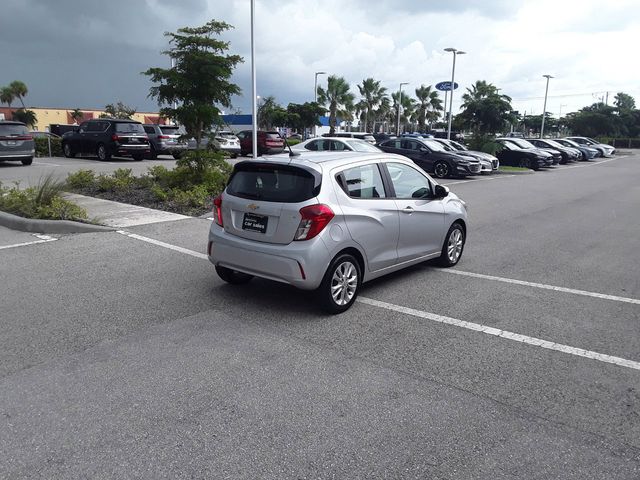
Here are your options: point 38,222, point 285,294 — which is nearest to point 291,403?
point 285,294

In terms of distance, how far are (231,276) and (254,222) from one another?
3.49ft

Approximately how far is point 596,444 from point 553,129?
11383 centimetres

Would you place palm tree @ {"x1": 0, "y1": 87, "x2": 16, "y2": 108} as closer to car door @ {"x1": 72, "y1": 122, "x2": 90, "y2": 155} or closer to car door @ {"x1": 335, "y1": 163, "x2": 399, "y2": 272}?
car door @ {"x1": 72, "y1": 122, "x2": 90, "y2": 155}

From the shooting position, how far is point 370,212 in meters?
5.70

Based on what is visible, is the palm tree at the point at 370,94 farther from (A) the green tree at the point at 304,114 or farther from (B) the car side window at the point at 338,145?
(B) the car side window at the point at 338,145

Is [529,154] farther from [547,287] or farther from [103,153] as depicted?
[547,287]

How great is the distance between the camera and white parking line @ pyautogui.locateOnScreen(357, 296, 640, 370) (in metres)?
4.49

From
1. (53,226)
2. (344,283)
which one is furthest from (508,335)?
(53,226)

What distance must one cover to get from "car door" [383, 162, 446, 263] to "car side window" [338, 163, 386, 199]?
24 cm

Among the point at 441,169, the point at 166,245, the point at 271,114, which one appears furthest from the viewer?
the point at 271,114

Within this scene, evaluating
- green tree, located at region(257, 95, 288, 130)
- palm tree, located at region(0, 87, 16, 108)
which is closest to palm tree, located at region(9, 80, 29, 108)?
palm tree, located at region(0, 87, 16, 108)

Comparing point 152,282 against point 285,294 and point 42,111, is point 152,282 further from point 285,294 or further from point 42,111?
point 42,111

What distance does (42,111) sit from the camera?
275 ft

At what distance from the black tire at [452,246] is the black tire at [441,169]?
1454cm
